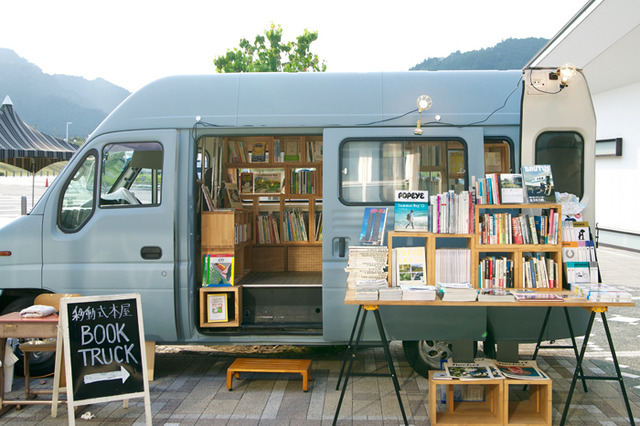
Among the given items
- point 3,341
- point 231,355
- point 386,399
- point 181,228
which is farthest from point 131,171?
point 386,399

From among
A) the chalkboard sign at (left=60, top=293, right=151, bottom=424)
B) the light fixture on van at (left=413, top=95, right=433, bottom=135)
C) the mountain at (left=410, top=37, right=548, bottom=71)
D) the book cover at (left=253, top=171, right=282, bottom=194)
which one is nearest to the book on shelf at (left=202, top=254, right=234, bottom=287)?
the chalkboard sign at (left=60, top=293, right=151, bottom=424)

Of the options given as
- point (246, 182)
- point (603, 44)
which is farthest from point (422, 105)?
point (603, 44)

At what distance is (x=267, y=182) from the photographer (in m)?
7.28

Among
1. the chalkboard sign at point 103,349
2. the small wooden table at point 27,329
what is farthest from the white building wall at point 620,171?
the small wooden table at point 27,329

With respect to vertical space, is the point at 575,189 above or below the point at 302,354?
above

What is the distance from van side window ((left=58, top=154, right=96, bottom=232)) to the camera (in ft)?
17.7

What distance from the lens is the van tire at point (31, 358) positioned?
5.46 metres


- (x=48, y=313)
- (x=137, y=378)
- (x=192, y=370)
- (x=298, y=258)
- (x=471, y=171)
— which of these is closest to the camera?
(x=137, y=378)

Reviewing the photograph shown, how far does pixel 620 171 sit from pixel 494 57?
375 feet

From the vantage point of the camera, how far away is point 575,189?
5148mm

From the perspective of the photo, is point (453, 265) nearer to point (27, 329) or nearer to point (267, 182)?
point (267, 182)

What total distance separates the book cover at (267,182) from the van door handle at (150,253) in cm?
225

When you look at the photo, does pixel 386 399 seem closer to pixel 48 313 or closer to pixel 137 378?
pixel 137 378

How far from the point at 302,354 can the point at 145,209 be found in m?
2.47
